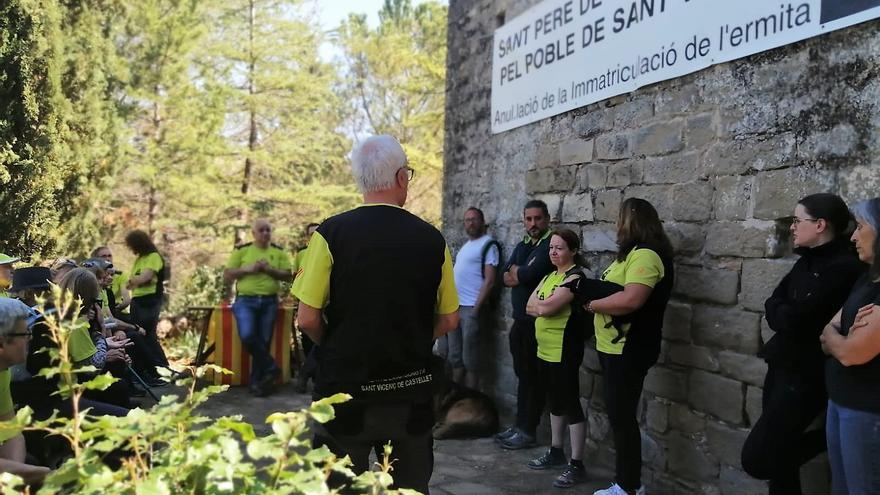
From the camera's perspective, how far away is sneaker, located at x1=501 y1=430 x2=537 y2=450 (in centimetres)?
496

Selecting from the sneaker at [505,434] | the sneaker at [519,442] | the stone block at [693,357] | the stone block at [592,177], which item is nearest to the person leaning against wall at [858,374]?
the stone block at [693,357]

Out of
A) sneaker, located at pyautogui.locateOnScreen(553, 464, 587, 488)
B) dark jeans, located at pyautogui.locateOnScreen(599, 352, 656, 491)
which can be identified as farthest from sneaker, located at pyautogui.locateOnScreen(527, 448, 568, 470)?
dark jeans, located at pyautogui.locateOnScreen(599, 352, 656, 491)

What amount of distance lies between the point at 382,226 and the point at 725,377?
2.17 m

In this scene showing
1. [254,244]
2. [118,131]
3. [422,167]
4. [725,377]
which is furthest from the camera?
[422,167]

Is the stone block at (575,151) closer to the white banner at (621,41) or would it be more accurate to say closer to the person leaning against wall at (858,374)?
the white banner at (621,41)

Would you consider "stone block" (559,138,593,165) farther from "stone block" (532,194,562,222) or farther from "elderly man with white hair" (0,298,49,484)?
"elderly man with white hair" (0,298,49,484)

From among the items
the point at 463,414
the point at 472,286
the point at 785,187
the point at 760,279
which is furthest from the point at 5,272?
Result: the point at 785,187

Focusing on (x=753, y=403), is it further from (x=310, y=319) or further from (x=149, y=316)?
(x=149, y=316)

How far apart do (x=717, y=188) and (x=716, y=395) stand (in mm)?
1061

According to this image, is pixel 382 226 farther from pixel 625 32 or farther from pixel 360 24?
pixel 360 24

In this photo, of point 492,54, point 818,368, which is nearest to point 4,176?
point 492,54

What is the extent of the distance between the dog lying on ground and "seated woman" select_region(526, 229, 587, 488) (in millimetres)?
792

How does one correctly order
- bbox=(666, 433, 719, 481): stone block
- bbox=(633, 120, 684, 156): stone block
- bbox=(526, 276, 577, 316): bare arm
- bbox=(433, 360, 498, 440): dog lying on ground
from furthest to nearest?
bbox=(433, 360, 498, 440): dog lying on ground < bbox=(526, 276, 577, 316): bare arm < bbox=(633, 120, 684, 156): stone block < bbox=(666, 433, 719, 481): stone block

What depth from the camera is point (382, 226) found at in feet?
7.87
